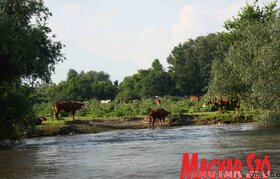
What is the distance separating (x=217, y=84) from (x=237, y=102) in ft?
14.8

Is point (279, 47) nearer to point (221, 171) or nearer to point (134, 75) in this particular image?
point (221, 171)

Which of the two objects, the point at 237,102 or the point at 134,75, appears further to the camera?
the point at 134,75

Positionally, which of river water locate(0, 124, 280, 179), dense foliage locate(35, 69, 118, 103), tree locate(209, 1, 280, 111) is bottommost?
river water locate(0, 124, 280, 179)

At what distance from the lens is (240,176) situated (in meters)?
14.7

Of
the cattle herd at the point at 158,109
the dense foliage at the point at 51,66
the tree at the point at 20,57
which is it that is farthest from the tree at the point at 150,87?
the tree at the point at 20,57

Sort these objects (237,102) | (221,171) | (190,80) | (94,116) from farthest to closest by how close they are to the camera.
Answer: (190,80) → (94,116) → (237,102) → (221,171)

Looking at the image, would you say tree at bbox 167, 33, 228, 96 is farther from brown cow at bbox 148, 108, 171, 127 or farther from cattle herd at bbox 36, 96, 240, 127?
brown cow at bbox 148, 108, 171, 127

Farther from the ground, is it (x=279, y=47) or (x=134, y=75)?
(x=134, y=75)

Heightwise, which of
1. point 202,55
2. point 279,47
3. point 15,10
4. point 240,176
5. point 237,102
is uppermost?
point 202,55

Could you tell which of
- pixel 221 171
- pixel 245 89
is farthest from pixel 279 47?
pixel 221 171

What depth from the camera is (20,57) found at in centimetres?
2781

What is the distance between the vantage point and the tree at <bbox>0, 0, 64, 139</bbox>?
90.8 feet

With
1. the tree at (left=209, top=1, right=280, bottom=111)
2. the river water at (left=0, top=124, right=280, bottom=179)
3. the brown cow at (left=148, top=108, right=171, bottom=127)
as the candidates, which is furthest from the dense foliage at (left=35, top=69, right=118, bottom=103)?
the river water at (left=0, top=124, right=280, bottom=179)

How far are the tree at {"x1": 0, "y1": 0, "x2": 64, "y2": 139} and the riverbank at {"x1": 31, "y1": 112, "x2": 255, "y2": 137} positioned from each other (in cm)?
811
